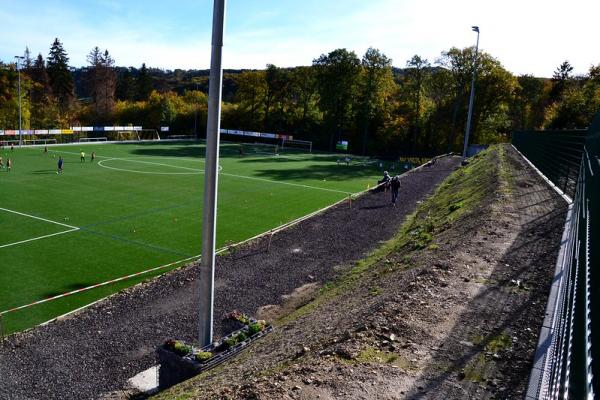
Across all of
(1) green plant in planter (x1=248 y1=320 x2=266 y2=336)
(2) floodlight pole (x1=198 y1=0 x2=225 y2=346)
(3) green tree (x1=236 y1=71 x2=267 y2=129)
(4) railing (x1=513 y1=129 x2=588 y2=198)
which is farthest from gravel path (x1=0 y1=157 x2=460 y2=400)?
(3) green tree (x1=236 y1=71 x2=267 y2=129)

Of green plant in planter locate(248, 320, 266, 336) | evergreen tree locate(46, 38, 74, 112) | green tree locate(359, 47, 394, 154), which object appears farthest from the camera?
evergreen tree locate(46, 38, 74, 112)

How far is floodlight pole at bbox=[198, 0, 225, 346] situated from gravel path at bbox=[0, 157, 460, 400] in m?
2.45

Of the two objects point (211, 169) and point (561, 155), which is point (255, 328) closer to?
point (211, 169)

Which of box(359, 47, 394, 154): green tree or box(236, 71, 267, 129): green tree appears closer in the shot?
box(359, 47, 394, 154): green tree

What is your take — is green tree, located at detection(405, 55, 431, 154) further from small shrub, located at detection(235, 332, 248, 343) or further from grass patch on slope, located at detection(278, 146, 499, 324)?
small shrub, located at detection(235, 332, 248, 343)

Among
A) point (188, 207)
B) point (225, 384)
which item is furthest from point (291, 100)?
point (225, 384)

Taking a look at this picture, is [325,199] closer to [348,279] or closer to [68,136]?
[348,279]

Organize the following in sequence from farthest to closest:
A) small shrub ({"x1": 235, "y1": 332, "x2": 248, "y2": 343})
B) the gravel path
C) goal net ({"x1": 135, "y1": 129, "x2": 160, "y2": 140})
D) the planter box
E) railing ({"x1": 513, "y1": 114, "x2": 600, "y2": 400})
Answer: goal net ({"x1": 135, "y1": 129, "x2": 160, "y2": 140})
small shrub ({"x1": 235, "y1": 332, "x2": 248, "y2": 343})
the gravel path
the planter box
railing ({"x1": 513, "y1": 114, "x2": 600, "y2": 400})

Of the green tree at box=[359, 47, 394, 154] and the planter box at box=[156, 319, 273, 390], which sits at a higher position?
the green tree at box=[359, 47, 394, 154]

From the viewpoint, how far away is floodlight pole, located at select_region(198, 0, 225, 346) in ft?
31.6

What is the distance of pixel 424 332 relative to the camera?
304 inches

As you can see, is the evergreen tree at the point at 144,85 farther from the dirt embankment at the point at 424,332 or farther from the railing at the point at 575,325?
the railing at the point at 575,325

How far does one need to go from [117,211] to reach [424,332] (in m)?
23.3

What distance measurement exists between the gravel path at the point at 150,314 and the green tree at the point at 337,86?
5254 cm
